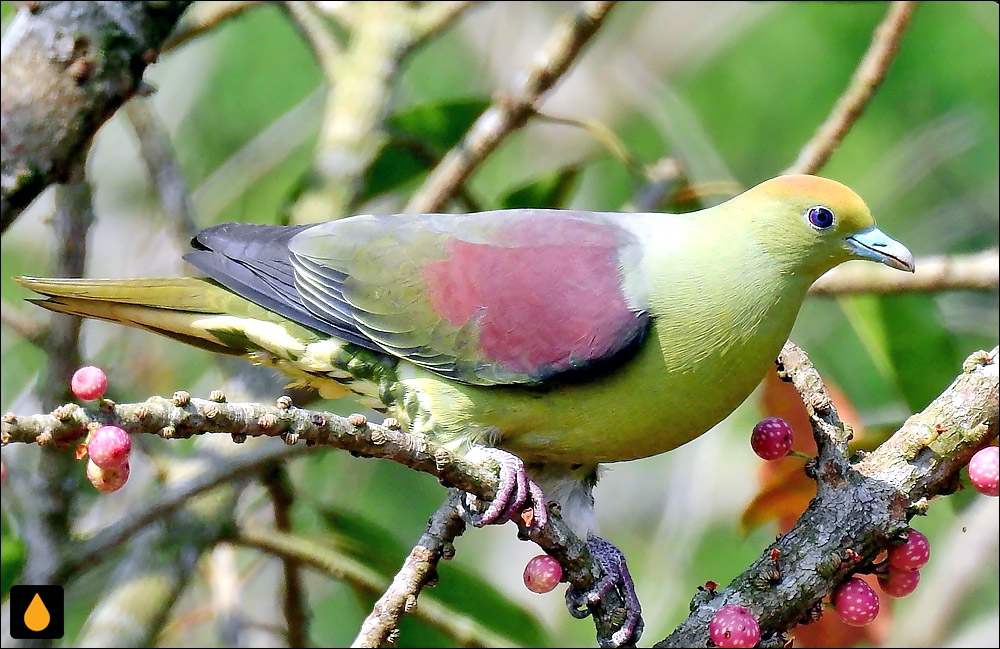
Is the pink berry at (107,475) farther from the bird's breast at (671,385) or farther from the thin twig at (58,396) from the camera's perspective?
the thin twig at (58,396)

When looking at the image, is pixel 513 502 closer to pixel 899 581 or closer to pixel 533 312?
pixel 533 312

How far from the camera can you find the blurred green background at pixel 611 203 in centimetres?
296

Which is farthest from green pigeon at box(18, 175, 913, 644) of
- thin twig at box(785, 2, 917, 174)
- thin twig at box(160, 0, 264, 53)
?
thin twig at box(160, 0, 264, 53)

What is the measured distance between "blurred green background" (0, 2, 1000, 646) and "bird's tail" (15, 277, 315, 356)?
501mm

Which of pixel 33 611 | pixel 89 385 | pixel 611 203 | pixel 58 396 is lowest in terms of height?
pixel 611 203

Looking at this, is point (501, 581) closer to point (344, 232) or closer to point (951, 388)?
point (344, 232)

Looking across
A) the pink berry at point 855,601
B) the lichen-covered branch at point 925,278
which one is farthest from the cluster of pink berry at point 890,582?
the lichen-covered branch at point 925,278

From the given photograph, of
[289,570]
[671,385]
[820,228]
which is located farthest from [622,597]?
[289,570]

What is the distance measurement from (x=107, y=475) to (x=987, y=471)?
3.99 feet

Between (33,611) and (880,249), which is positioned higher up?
(880,249)

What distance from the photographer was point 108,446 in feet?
4.13

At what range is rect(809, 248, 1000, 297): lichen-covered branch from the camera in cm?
266

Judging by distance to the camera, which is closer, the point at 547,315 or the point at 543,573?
the point at 543,573

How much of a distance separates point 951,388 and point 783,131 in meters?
4.30
